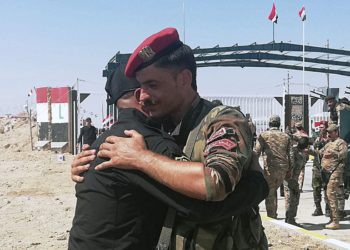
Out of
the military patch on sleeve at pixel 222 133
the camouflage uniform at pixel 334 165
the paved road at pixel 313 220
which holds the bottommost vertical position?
the paved road at pixel 313 220

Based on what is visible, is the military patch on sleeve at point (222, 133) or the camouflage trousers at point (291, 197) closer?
the military patch on sleeve at point (222, 133)

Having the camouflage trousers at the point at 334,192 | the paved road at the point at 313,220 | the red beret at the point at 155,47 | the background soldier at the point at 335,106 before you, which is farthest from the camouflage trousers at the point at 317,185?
the red beret at the point at 155,47

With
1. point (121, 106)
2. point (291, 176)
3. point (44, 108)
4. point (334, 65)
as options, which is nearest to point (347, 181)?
point (291, 176)

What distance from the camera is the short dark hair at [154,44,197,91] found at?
1.78 m

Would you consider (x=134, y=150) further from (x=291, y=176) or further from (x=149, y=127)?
(x=291, y=176)

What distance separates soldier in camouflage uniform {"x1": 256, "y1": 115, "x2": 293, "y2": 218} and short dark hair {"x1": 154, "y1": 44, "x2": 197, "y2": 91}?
5496 millimetres

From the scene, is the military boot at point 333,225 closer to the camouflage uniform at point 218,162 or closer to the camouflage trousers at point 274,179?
the camouflage trousers at point 274,179

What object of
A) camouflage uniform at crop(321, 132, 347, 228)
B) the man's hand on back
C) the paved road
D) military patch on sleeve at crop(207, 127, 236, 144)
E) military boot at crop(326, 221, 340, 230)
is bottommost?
the paved road

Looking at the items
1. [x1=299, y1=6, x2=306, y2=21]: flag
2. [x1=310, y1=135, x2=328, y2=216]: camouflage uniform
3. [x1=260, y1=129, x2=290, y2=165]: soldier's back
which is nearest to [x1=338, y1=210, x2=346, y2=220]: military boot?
[x1=310, y1=135, x2=328, y2=216]: camouflage uniform

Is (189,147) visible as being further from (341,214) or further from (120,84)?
(341,214)

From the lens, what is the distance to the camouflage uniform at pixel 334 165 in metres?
7.16

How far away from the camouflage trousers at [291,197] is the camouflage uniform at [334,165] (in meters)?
0.48

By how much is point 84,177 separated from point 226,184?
1.94 feet

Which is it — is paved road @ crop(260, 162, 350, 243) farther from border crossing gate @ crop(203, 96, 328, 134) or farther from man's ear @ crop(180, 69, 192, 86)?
border crossing gate @ crop(203, 96, 328, 134)
